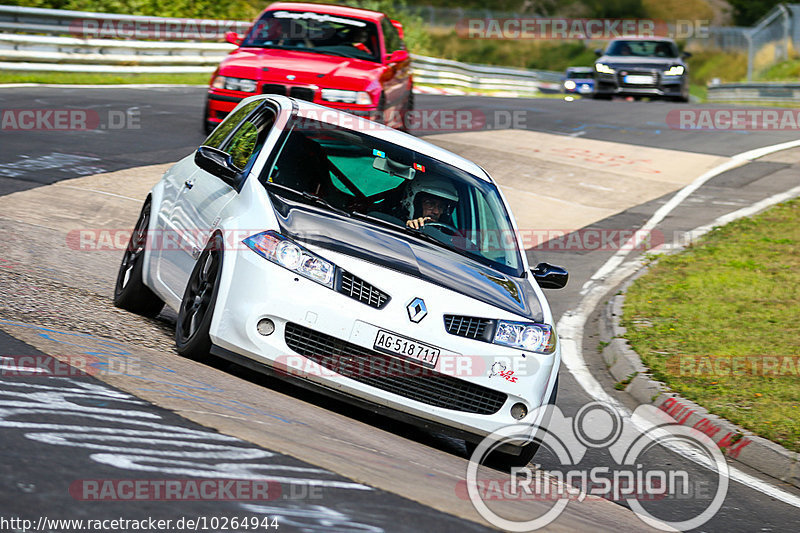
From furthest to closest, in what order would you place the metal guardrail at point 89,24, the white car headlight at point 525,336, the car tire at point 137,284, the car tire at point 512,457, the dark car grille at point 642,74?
the dark car grille at point 642,74 → the metal guardrail at point 89,24 → the car tire at point 137,284 → the car tire at point 512,457 → the white car headlight at point 525,336

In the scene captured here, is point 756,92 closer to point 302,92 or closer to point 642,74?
point 642,74

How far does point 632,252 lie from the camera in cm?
1380

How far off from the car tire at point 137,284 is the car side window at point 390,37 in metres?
8.70

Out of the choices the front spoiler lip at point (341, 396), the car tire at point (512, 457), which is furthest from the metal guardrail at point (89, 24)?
the car tire at point (512, 457)

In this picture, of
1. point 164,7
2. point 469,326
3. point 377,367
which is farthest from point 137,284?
point 164,7

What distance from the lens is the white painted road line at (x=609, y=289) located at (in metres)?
6.96

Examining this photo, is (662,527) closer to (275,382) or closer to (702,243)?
(275,382)

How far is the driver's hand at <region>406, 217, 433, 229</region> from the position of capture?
22.4 feet

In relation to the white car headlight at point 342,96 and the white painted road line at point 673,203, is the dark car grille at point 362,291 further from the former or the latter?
the white car headlight at point 342,96

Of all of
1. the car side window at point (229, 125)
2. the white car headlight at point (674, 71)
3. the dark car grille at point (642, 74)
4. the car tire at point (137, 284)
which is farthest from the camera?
the dark car grille at point (642, 74)

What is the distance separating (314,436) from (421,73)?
99.6 ft

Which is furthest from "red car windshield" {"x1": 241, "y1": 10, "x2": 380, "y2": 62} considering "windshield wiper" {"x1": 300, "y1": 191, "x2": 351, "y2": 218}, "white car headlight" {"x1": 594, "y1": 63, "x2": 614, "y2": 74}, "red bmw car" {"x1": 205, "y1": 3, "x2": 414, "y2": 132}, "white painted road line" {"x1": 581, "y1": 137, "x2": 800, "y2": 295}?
"white car headlight" {"x1": 594, "y1": 63, "x2": 614, "y2": 74}

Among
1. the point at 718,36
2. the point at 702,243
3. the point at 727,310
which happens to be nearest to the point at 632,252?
the point at 702,243

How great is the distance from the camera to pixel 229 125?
25.9 ft
